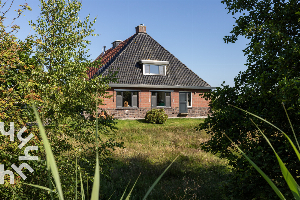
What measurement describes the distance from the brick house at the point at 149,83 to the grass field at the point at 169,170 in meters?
8.58

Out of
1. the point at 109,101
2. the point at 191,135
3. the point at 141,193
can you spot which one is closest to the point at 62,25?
the point at 141,193

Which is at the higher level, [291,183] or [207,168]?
[291,183]

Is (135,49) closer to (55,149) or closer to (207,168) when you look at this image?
(207,168)

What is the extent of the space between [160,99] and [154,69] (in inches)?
Result: 123

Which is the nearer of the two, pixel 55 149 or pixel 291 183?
pixel 291 183

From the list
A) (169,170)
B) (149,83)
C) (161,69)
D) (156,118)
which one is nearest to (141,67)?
(149,83)

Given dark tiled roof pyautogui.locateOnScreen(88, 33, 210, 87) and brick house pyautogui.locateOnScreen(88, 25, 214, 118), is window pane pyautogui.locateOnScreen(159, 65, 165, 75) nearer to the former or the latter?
brick house pyautogui.locateOnScreen(88, 25, 214, 118)

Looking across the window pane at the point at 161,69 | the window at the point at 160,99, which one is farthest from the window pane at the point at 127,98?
the window pane at the point at 161,69

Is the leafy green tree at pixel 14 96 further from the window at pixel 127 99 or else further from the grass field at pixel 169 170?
the window at pixel 127 99

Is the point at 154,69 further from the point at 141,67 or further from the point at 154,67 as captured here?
the point at 141,67

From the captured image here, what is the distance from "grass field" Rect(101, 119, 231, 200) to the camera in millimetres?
6930

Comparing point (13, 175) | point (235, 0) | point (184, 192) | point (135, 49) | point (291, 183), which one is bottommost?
point (184, 192)

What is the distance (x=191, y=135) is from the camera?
47.9 ft

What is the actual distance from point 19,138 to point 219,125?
427 cm
